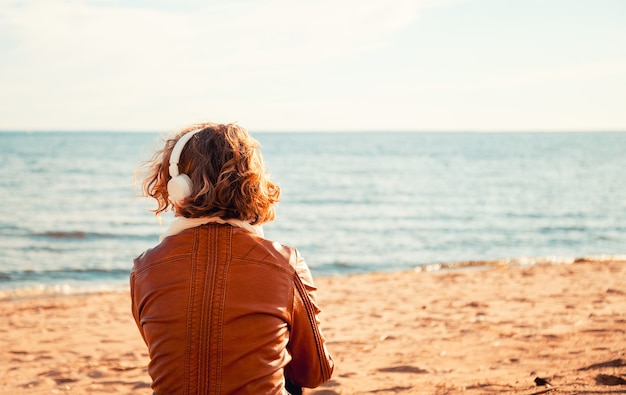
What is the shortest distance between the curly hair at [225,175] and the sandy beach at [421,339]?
232 centimetres

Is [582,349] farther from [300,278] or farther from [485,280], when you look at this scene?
[485,280]

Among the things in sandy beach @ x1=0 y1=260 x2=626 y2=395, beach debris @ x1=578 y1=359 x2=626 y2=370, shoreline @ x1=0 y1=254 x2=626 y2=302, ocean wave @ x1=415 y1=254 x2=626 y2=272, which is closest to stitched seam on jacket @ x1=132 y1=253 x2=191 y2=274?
sandy beach @ x1=0 y1=260 x2=626 y2=395

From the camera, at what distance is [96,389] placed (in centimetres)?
433

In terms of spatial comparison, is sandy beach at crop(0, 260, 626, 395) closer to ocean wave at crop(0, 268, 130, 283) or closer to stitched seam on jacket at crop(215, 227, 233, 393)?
ocean wave at crop(0, 268, 130, 283)

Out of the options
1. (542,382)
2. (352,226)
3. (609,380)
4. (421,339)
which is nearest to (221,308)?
(542,382)

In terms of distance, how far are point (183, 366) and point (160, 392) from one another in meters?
0.16

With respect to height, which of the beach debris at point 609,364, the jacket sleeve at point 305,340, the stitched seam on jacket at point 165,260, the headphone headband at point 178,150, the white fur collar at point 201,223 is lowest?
the beach debris at point 609,364

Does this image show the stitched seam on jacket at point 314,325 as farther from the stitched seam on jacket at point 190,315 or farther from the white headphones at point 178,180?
the white headphones at point 178,180

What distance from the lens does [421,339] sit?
552 cm

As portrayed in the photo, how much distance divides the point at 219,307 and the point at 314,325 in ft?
1.11

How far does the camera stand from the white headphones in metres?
1.93

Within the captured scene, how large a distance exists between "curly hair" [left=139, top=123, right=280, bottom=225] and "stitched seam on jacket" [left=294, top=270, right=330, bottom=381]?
25 centimetres

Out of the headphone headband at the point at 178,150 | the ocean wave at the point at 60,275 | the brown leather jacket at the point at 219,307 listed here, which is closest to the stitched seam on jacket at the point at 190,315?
the brown leather jacket at the point at 219,307

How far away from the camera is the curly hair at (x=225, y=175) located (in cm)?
194
